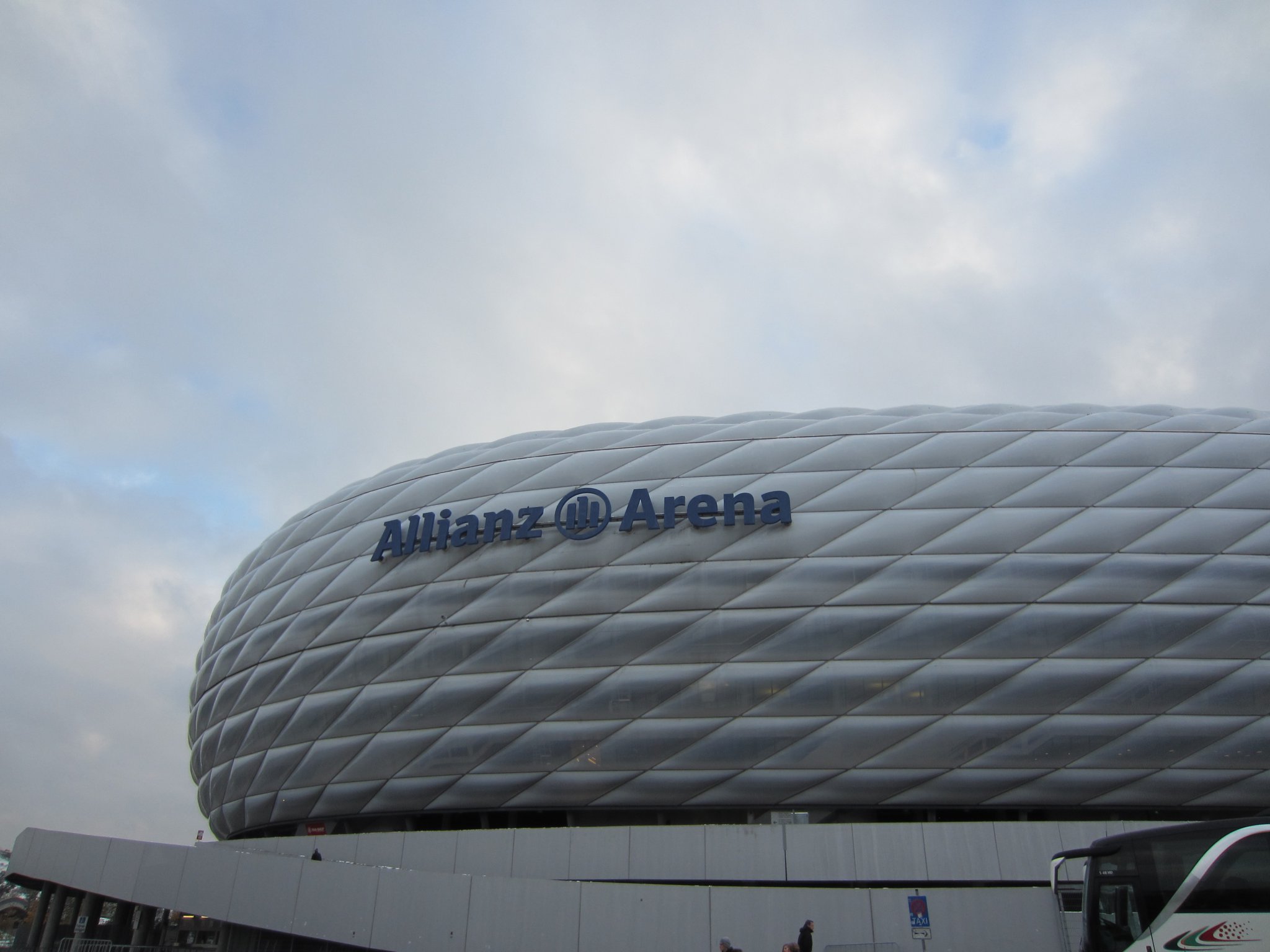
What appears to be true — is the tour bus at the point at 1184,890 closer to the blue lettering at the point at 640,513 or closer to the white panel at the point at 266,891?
the blue lettering at the point at 640,513

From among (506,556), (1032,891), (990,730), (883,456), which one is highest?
(883,456)

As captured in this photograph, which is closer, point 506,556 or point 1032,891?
point 1032,891

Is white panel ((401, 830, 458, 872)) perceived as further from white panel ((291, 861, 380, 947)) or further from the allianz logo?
the allianz logo

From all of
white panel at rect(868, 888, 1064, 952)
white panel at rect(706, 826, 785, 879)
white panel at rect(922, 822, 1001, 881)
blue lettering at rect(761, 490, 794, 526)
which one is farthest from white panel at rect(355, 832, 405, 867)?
white panel at rect(922, 822, 1001, 881)

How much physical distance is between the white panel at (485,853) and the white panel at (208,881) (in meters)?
4.64

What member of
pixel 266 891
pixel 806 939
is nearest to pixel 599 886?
pixel 806 939

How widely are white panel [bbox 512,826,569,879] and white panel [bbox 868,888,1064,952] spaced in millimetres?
7778

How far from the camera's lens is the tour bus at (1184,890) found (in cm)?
969

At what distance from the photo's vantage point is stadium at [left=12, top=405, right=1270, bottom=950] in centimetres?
2167

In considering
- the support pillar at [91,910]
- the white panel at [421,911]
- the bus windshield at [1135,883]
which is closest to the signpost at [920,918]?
the bus windshield at [1135,883]

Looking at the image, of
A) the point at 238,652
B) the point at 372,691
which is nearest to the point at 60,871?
the point at 238,652

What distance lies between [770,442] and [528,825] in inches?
477

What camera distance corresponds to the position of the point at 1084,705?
72.2 feet

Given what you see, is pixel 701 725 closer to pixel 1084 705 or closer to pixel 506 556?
pixel 506 556
